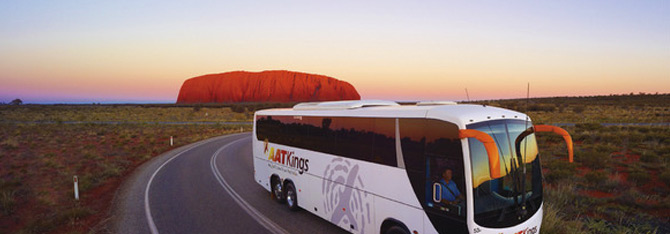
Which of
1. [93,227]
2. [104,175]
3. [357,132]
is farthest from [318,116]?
[104,175]

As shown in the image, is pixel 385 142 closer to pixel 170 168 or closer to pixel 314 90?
pixel 170 168

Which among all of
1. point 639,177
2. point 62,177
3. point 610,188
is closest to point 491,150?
point 610,188

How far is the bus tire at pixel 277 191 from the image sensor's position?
10445 mm

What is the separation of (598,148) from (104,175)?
26.4m

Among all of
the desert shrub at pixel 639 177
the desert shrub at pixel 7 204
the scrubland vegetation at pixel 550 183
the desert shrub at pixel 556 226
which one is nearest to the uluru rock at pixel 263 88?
the scrubland vegetation at pixel 550 183

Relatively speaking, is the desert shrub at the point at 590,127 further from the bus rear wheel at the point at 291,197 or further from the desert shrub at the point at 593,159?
the bus rear wheel at the point at 291,197

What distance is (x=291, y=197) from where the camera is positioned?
9.89 metres

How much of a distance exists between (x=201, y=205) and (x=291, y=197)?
3.06m

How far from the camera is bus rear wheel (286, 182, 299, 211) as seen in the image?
9.66 metres

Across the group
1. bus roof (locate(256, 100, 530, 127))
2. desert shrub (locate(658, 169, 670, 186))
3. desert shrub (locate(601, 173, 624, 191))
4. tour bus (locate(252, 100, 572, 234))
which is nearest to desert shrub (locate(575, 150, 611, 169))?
desert shrub (locate(658, 169, 670, 186))

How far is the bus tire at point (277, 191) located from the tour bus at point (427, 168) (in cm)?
225

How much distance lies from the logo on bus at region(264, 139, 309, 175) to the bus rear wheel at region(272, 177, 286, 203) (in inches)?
27.3

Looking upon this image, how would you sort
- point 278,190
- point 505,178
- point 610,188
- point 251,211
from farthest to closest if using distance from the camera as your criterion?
point 610,188 < point 278,190 < point 251,211 < point 505,178

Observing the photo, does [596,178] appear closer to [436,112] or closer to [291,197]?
[436,112]
